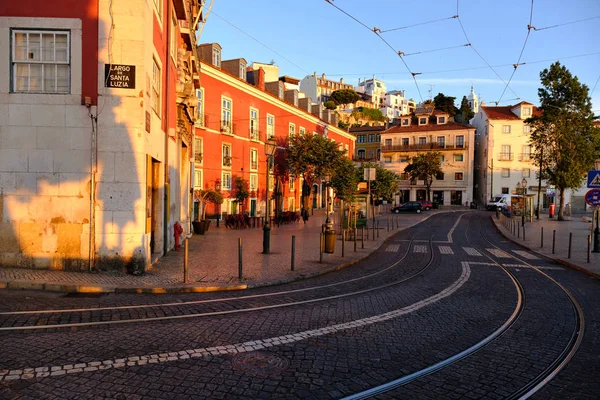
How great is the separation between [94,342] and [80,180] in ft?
19.1

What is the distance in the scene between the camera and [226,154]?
35250mm

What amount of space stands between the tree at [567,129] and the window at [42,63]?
3749 cm

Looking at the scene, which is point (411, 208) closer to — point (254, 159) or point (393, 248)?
point (254, 159)

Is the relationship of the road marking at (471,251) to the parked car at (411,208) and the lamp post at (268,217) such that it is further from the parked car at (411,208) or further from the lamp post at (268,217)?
the parked car at (411,208)

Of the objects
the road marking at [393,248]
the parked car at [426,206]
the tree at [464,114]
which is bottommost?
the road marking at [393,248]

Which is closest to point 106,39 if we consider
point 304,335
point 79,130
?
point 79,130

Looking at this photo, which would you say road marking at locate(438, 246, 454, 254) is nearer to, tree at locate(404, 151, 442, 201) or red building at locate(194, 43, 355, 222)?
red building at locate(194, 43, 355, 222)

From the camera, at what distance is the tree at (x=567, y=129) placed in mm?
36219

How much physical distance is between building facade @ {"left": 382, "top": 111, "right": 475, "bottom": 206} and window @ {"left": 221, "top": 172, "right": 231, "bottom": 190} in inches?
1604

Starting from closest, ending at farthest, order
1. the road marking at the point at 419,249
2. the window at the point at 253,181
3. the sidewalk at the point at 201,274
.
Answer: the sidewalk at the point at 201,274 < the road marking at the point at 419,249 < the window at the point at 253,181

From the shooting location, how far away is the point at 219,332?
5.82 metres

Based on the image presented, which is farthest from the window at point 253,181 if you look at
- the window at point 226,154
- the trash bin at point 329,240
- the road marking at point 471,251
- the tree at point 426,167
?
the tree at point 426,167

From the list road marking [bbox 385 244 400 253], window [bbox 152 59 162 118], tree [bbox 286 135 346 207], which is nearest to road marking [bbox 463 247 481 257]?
road marking [bbox 385 244 400 253]

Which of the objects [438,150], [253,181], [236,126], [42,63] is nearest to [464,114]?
[438,150]
